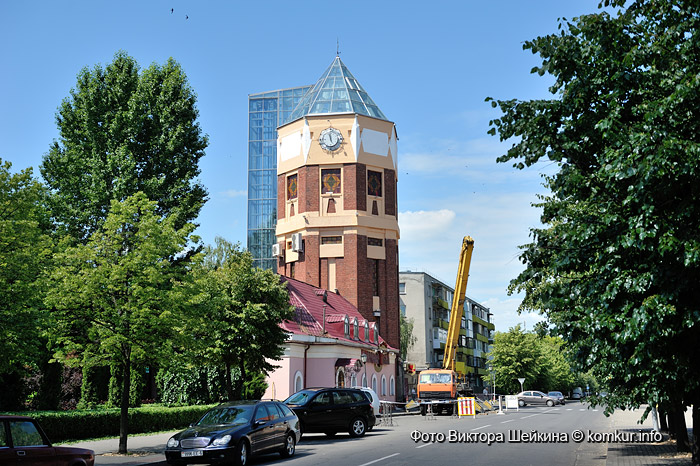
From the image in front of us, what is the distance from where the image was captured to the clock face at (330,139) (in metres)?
55.0

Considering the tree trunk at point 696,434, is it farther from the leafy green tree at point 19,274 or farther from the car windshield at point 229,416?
the leafy green tree at point 19,274

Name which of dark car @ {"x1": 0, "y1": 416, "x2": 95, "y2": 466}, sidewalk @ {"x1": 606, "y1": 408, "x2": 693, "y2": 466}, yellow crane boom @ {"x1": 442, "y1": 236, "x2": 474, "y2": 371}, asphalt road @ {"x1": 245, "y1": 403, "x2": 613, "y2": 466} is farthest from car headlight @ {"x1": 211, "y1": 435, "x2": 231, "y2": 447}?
yellow crane boom @ {"x1": 442, "y1": 236, "x2": 474, "y2": 371}

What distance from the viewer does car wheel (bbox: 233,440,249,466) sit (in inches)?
571

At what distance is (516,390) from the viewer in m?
80.9

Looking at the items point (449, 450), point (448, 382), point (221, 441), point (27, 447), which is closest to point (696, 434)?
point (449, 450)

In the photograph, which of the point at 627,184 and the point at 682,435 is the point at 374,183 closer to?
the point at 682,435

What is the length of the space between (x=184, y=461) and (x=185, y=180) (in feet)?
76.8

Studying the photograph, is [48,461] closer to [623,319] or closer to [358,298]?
[623,319]

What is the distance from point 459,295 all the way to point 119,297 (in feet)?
94.3

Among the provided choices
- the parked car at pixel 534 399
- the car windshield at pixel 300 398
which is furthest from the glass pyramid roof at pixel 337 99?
the car windshield at pixel 300 398

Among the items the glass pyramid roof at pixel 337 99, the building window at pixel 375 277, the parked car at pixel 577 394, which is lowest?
the parked car at pixel 577 394

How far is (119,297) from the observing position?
18.1 m

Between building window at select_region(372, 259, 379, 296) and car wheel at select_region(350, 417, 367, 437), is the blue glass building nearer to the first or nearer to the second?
building window at select_region(372, 259, 379, 296)

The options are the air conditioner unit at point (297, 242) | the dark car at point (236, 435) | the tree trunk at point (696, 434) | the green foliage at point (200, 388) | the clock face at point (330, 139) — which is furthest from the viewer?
the clock face at point (330, 139)
